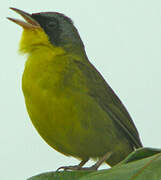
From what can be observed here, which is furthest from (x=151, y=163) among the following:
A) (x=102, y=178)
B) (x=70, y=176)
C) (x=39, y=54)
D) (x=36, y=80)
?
(x=39, y=54)

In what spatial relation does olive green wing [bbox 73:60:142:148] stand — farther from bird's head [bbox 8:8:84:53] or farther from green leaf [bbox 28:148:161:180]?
green leaf [bbox 28:148:161:180]

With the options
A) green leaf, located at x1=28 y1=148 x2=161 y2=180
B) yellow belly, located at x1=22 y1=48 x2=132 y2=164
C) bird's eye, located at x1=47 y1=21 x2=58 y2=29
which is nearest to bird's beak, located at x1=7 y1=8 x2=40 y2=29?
bird's eye, located at x1=47 y1=21 x2=58 y2=29

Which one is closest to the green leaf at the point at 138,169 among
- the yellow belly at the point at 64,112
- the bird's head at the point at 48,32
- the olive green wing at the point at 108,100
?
the yellow belly at the point at 64,112

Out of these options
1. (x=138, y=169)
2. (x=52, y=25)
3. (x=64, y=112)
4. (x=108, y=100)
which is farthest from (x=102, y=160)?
(x=138, y=169)

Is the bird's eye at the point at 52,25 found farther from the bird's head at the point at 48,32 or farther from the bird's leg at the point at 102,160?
the bird's leg at the point at 102,160

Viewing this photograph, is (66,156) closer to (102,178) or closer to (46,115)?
(46,115)

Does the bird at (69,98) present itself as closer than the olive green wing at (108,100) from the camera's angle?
Yes
